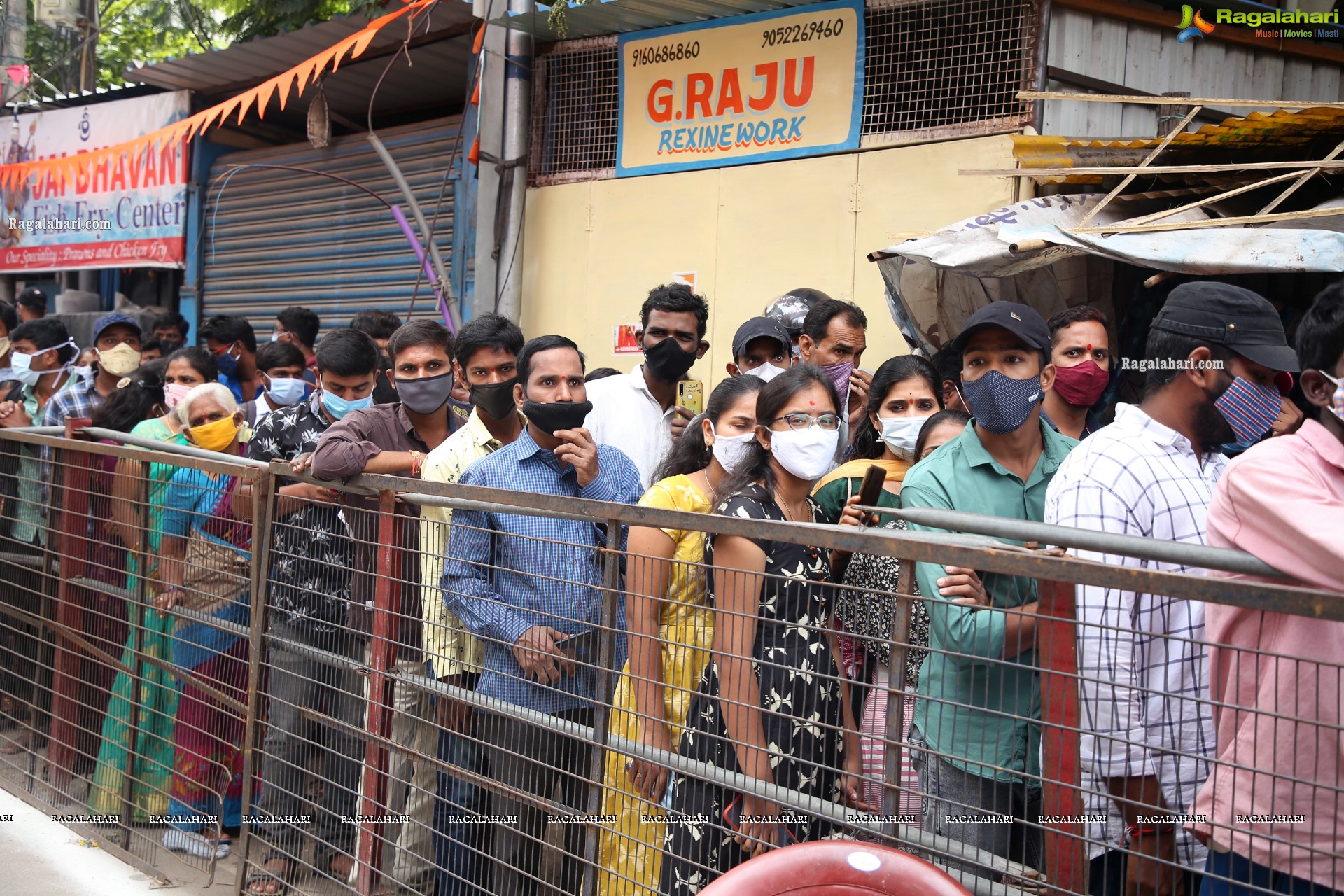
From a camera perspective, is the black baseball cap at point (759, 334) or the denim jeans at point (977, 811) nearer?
the denim jeans at point (977, 811)

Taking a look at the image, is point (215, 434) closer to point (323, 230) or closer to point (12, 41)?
point (323, 230)

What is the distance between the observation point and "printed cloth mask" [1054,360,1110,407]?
384 cm

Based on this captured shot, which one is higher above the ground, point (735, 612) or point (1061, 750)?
point (735, 612)

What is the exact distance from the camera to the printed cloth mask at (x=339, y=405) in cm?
462

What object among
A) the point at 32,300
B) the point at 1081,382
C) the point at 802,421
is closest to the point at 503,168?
the point at 32,300

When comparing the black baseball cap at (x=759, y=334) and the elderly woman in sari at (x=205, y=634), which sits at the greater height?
the black baseball cap at (x=759, y=334)

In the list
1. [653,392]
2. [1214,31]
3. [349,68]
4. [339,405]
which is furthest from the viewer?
[349,68]

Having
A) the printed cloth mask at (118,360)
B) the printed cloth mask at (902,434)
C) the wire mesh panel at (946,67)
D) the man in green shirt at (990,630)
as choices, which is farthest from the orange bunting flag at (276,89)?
the man in green shirt at (990,630)

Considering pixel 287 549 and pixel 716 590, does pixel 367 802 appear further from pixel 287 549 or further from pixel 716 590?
pixel 716 590

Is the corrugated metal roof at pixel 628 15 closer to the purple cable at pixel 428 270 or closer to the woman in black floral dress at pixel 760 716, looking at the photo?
the purple cable at pixel 428 270

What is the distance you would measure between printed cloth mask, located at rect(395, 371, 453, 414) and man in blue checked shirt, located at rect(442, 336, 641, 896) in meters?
0.94

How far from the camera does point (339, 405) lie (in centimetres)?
463

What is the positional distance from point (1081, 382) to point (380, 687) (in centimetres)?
247

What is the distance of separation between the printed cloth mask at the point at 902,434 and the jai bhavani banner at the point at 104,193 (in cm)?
904
